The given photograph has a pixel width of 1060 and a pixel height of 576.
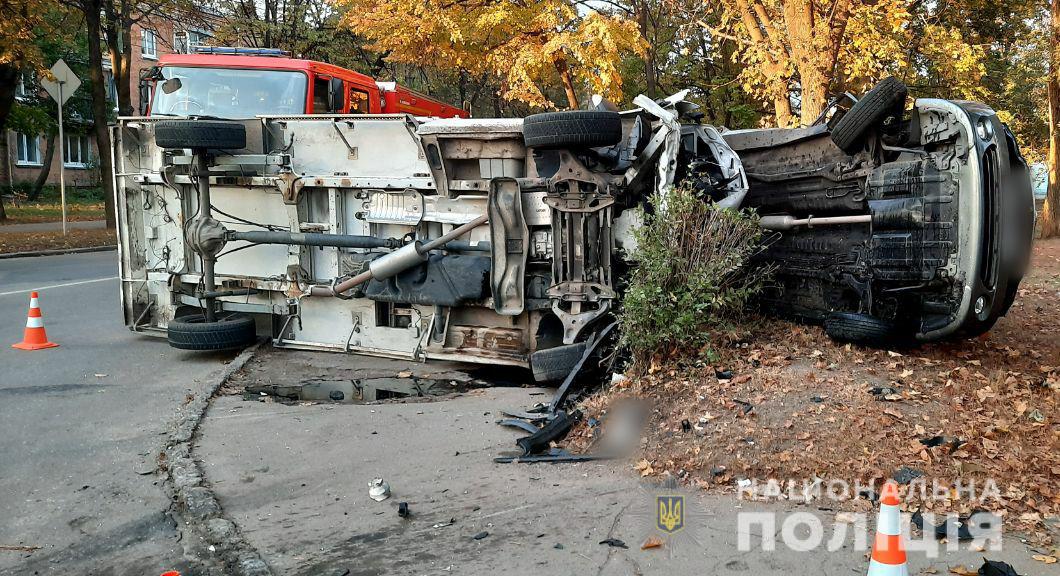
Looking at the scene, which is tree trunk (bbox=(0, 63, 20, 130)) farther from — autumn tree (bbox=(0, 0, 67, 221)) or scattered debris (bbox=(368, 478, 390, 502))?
scattered debris (bbox=(368, 478, 390, 502))

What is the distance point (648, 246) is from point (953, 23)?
15.1 m

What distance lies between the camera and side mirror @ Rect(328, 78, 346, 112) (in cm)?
1019

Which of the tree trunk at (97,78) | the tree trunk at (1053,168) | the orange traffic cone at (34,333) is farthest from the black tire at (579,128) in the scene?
the tree trunk at (1053,168)

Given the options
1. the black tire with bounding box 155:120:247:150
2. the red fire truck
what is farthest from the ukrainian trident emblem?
the red fire truck

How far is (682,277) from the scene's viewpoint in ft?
18.8

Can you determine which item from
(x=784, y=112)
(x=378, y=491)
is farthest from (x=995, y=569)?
(x=784, y=112)

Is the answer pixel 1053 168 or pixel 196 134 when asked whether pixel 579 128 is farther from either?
pixel 1053 168

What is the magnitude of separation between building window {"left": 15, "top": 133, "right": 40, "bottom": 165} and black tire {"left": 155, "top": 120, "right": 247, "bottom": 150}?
36.0 meters

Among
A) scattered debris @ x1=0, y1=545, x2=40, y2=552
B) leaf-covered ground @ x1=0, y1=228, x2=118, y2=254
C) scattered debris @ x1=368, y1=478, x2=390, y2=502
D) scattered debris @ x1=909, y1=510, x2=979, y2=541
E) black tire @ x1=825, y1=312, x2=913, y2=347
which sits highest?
leaf-covered ground @ x1=0, y1=228, x2=118, y2=254

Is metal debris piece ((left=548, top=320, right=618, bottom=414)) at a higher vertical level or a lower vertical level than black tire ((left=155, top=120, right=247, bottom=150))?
lower

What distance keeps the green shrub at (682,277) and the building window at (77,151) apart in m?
42.1

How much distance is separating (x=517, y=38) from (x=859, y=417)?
45.4ft

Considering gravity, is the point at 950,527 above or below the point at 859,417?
below

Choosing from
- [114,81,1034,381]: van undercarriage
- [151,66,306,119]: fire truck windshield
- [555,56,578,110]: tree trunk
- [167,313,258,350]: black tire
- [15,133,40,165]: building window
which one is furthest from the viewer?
[15,133,40,165]: building window
